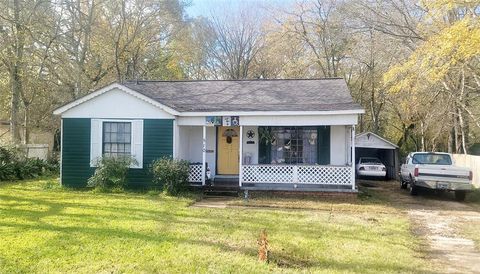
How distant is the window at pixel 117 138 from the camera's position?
1441 centimetres

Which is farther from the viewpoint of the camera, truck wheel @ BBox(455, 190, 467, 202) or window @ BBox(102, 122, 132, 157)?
truck wheel @ BBox(455, 190, 467, 202)

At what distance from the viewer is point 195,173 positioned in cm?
1462

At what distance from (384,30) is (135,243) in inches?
634

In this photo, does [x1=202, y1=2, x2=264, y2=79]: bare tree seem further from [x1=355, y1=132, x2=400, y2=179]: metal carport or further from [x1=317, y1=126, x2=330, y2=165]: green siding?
[x1=317, y1=126, x2=330, y2=165]: green siding

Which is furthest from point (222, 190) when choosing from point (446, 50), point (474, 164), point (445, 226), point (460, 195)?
point (474, 164)

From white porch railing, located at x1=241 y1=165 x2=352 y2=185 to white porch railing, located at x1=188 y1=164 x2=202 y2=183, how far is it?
5.12 ft

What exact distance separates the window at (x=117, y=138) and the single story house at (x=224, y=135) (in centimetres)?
3

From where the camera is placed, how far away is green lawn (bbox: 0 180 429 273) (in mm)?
5988

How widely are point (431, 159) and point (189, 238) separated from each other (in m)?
12.0

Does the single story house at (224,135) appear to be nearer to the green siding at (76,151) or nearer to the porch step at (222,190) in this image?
the green siding at (76,151)

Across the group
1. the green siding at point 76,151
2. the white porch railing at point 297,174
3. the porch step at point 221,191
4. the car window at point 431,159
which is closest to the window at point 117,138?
the green siding at point 76,151

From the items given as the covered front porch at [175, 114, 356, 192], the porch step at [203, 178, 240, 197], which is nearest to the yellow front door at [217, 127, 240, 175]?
the covered front porch at [175, 114, 356, 192]

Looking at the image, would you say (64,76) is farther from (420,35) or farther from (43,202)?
(420,35)

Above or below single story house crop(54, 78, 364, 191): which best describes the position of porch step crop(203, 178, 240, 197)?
below
